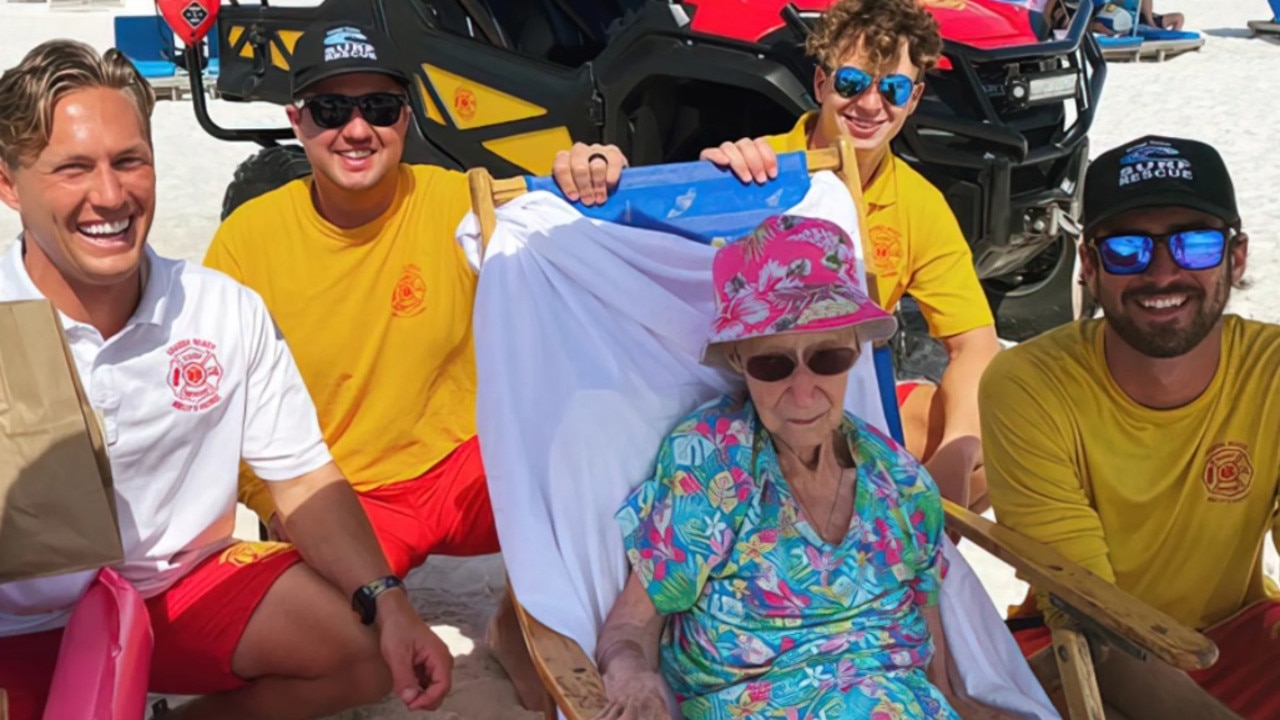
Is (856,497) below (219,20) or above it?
below

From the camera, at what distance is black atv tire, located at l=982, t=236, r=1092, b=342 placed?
5.55 m

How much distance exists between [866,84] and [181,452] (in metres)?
2.05

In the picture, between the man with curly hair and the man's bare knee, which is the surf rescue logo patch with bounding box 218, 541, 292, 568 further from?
the man with curly hair

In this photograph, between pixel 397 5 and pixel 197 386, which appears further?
pixel 397 5

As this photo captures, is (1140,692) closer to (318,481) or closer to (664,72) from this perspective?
(318,481)

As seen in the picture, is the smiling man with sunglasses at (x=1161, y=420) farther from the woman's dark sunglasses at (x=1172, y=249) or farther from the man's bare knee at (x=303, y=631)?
the man's bare knee at (x=303, y=631)

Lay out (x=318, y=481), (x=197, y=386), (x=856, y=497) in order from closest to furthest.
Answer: (x=856, y=497) → (x=197, y=386) → (x=318, y=481)

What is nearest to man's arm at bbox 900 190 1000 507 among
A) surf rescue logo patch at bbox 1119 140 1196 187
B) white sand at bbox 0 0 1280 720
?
white sand at bbox 0 0 1280 720

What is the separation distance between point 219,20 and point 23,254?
414 centimetres

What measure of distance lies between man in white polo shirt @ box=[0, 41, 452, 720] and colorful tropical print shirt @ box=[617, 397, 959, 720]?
491mm

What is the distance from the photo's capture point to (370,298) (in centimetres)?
323

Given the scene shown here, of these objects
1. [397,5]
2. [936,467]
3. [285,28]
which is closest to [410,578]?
[936,467]

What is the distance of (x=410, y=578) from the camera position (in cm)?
398

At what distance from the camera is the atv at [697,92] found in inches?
185
